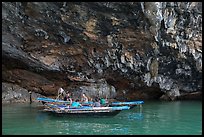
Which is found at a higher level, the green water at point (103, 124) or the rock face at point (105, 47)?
the rock face at point (105, 47)

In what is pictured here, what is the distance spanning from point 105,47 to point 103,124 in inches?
311

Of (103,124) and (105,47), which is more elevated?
(105,47)

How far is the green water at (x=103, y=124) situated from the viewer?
43.8 feet

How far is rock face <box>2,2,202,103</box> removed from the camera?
18484 millimetres

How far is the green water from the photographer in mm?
13336

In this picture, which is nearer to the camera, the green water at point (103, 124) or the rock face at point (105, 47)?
the green water at point (103, 124)

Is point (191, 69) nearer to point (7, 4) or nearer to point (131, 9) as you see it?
point (131, 9)

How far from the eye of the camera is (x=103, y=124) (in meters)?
15.1

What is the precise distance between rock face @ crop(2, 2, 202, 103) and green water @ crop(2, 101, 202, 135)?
4.98 m

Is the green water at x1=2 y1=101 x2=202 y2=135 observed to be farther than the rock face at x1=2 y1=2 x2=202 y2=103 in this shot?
No

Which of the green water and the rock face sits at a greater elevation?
the rock face

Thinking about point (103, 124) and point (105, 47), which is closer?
point (103, 124)

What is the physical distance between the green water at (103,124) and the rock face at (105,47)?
498cm

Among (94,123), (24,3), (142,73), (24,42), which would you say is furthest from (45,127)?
(142,73)
